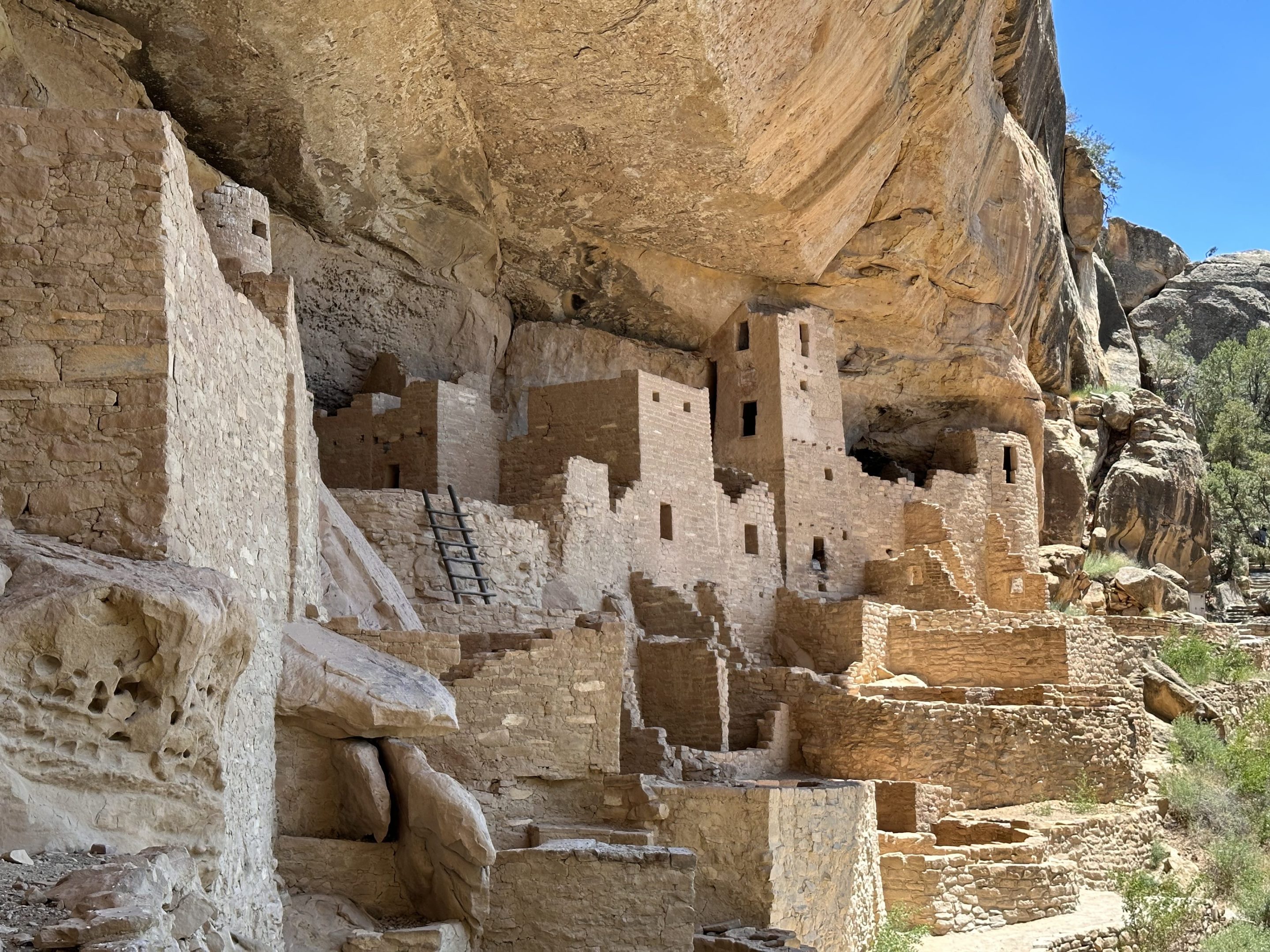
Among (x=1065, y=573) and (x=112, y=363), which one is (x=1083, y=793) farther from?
(x=112, y=363)

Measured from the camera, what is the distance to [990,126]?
2430cm

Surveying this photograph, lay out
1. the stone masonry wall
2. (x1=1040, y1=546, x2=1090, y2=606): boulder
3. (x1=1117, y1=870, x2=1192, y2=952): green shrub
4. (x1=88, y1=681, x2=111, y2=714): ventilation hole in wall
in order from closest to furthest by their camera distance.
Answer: (x1=88, y1=681, x2=111, y2=714): ventilation hole in wall, the stone masonry wall, (x1=1117, y1=870, x2=1192, y2=952): green shrub, (x1=1040, y1=546, x2=1090, y2=606): boulder

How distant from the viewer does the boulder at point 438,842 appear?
9.65 metres

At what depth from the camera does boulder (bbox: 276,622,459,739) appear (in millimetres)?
9352

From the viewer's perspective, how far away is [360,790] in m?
9.57

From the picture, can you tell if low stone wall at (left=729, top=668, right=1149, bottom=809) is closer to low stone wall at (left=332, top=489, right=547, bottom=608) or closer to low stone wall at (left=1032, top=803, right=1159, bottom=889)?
→ low stone wall at (left=1032, top=803, right=1159, bottom=889)

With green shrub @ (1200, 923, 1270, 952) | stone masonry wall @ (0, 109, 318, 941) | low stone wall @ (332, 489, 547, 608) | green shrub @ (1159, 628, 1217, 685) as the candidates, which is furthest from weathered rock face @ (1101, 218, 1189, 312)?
stone masonry wall @ (0, 109, 318, 941)

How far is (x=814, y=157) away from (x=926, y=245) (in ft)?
16.1

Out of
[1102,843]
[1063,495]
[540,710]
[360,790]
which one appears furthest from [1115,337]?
[360,790]

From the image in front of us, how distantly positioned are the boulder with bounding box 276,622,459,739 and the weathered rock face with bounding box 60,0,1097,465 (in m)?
8.32

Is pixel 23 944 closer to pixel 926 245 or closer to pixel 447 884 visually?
pixel 447 884

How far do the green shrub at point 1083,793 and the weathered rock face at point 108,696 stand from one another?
1301 cm

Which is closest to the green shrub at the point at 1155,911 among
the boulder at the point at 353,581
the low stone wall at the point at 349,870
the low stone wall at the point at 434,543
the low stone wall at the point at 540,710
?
the low stone wall at the point at 540,710

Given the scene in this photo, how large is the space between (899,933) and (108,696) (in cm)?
1041
